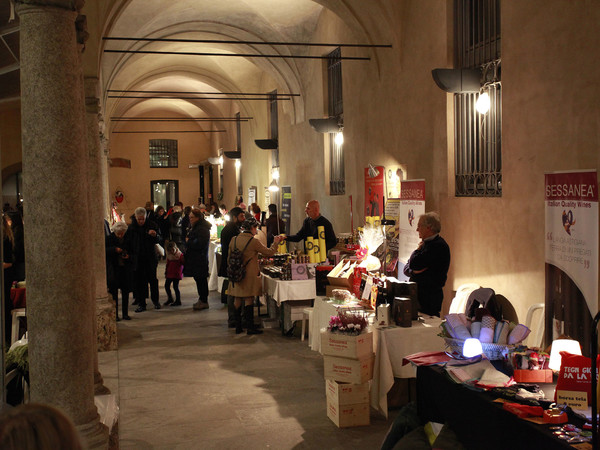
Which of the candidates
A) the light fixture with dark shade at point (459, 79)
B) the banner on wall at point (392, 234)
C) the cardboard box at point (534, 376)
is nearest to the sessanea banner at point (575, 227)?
the cardboard box at point (534, 376)

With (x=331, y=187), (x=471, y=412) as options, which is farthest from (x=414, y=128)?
(x=471, y=412)

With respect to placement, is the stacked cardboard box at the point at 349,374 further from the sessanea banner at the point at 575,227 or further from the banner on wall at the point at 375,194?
the banner on wall at the point at 375,194

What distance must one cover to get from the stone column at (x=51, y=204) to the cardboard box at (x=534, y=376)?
244 centimetres

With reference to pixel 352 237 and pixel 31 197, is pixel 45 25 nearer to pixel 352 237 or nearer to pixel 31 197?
pixel 31 197

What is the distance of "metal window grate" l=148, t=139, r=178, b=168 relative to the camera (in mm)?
31531

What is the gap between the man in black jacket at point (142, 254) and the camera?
10102 mm

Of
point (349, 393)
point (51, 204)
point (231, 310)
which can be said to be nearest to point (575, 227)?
point (349, 393)

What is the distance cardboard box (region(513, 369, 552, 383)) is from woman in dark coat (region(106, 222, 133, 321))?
7.20 m

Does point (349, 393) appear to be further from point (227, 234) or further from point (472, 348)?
point (227, 234)

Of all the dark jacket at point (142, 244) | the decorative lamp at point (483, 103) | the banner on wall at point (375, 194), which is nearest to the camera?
the decorative lamp at point (483, 103)

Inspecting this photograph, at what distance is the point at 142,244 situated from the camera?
1026cm

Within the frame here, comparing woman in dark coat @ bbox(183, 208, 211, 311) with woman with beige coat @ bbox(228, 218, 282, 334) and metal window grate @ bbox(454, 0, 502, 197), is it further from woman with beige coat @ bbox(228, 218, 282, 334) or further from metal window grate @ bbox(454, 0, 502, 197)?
metal window grate @ bbox(454, 0, 502, 197)

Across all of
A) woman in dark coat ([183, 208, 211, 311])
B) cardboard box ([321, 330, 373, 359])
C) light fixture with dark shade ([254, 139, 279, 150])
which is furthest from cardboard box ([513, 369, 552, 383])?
Answer: light fixture with dark shade ([254, 139, 279, 150])

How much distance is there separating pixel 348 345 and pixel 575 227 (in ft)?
6.52
